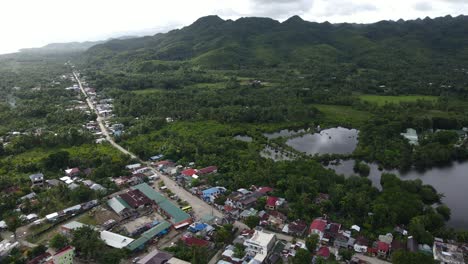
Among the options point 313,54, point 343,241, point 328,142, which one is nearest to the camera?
point 343,241

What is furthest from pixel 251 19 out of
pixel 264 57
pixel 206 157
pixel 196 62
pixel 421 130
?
pixel 206 157

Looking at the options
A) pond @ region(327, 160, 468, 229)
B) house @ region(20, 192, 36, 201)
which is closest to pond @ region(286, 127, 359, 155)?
pond @ region(327, 160, 468, 229)

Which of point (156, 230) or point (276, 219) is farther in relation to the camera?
A: point (276, 219)

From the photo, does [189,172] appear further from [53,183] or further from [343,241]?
[343,241]

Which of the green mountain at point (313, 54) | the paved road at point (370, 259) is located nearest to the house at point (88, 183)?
the paved road at point (370, 259)

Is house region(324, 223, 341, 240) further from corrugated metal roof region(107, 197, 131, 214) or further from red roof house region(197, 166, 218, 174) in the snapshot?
corrugated metal roof region(107, 197, 131, 214)

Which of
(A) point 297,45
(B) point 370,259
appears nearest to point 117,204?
(B) point 370,259
